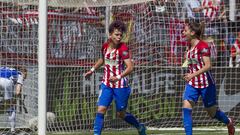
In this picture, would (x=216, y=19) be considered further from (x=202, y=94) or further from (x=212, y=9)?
(x=202, y=94)

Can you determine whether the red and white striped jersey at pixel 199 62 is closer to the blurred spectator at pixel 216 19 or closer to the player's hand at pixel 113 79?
the player's hand at pixel 113 79

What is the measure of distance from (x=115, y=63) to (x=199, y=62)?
3.92 ft

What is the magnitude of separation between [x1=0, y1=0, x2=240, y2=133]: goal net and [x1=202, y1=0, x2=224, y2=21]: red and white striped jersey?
3 cm

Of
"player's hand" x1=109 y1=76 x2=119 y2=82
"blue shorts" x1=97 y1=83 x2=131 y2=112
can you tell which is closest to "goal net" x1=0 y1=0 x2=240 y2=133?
"blue shorts" x1=97 y1=83 x2=131 y2=112

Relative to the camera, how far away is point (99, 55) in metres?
15.0

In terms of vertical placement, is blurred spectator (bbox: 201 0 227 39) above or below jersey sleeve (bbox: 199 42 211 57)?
above

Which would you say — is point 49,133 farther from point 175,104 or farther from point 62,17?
point 175,104

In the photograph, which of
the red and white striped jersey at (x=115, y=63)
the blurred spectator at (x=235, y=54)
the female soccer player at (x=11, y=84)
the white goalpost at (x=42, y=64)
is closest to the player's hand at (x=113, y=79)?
the red and white striped jersey at (x=115, y=63)

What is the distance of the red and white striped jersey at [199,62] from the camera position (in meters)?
11.4

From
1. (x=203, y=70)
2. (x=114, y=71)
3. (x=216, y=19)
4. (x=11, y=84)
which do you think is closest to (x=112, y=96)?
(x=114, y=71)

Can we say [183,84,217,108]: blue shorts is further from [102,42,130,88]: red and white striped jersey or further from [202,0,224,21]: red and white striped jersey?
[202,0,224,21]: red and white striped jersey

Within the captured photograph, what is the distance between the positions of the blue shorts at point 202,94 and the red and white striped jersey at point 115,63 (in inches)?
35.1

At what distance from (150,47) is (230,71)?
1883 millimetres

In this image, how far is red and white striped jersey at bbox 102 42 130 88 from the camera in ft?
37.7
